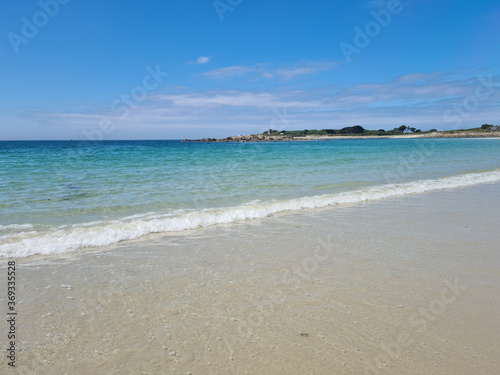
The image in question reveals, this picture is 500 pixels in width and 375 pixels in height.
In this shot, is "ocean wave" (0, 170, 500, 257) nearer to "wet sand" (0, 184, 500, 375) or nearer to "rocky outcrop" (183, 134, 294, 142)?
"wet sand" (0, 184, 500, 375)

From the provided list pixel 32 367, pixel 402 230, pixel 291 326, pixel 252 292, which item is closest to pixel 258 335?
pixel 291 326

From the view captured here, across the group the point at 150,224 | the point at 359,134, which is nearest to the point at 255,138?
the point at 359,134

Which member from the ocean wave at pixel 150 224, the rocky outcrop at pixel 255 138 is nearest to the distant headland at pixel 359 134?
the rocky outcrop at pixel 255 138

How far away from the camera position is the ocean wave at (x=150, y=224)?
686 cm

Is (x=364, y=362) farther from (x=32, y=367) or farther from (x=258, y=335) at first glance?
(x=32, y=367)

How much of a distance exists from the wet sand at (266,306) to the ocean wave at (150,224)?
0.48m

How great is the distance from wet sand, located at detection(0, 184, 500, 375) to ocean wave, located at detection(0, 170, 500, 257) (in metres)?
0.48

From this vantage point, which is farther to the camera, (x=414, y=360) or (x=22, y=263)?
(x=22, y=263)

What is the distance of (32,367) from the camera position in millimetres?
3205

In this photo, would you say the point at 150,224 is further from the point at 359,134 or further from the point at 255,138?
the point at 359,134

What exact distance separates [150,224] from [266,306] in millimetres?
5039

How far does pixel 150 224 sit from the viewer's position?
8484 millimetres

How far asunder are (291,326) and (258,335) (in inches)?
17.0

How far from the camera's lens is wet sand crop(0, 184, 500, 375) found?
3.29 m
